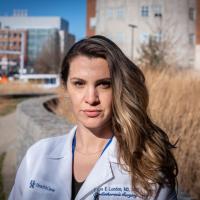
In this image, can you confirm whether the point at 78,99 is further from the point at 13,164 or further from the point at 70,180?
the point at 13,164

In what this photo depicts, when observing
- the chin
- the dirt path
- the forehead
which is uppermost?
the forehead

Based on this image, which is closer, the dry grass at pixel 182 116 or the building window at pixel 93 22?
the dry grass at pixel 182 116

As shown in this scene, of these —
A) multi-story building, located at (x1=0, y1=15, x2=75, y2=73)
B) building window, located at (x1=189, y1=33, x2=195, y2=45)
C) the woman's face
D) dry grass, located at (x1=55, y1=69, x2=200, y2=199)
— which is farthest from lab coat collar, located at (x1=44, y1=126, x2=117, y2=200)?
multi-story building, located at (x1=0, y1=15, x2=75, y2=73)

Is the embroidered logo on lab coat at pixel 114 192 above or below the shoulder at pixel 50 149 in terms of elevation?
below

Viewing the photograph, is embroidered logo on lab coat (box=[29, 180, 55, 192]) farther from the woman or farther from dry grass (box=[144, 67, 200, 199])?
dry grass (box=[144, 67, 200, 199])

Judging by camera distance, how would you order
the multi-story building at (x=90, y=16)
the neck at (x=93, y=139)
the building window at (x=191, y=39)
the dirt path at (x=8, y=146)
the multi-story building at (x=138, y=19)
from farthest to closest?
the multi-story building at (x=90, y=16)
the building window at (x=191, y=39)
the multi-story building at (x=138, y=19)
the dirt path at (x=8, y=146)
the neck at (x=93, y=139)

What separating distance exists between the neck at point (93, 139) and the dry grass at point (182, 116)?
24.2 inches

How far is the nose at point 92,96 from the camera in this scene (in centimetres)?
164

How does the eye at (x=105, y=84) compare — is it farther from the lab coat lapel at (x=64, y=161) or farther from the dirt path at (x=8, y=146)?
the dirt path at (x=8, y=146)

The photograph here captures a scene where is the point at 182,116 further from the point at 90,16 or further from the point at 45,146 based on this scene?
the point at 90,16

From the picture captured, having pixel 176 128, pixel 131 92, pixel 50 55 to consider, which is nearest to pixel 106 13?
pixel 50 55

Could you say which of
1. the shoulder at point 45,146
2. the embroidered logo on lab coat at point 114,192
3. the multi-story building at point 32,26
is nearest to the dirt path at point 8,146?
the shoulder at point 45,146

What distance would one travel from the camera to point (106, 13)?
39.7 meters

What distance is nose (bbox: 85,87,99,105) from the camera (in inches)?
64.7
